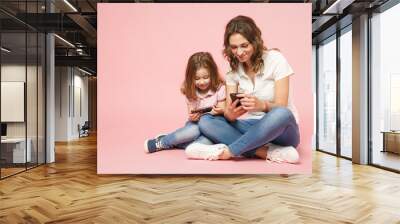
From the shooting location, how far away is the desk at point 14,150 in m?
7.07

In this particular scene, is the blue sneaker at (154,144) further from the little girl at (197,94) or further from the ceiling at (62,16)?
the ceiling at (62,16)

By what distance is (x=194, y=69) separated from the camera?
20.3 feet

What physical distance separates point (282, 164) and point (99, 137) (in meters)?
2.95

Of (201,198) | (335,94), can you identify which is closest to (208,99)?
(201,198)

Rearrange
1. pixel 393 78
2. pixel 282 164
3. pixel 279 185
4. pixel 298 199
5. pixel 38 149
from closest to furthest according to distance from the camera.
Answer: pixel 298 199 < pixel 279 185 < pixel 282 164 < pixel 393 78 < pixel 38 149

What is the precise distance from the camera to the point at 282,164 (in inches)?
242

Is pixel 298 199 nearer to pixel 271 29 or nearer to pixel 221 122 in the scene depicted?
pixel 221 122

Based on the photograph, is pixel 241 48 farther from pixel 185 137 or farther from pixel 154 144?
pixel 154 144

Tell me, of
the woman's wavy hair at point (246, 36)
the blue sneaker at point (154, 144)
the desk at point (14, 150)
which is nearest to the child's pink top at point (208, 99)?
the woman's wavy hair at point (246, 36)

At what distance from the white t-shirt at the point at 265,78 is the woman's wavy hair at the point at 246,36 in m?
0.10

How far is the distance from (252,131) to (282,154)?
0.64 metres

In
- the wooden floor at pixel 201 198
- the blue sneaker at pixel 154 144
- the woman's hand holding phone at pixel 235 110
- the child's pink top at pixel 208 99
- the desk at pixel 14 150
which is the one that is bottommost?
the wooden floor at pixel 201 198

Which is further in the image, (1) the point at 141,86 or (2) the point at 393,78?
(2) the point at 393,78

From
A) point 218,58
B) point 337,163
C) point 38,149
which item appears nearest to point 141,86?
point 218,58
